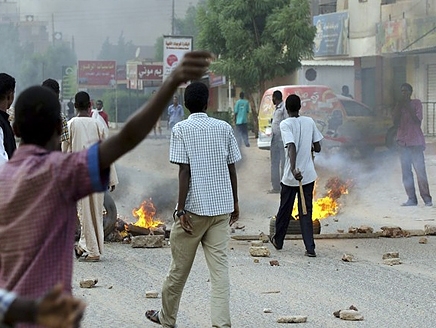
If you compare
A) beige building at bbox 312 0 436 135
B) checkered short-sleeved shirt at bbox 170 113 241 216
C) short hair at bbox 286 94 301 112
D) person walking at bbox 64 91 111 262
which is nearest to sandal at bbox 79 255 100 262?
person walking at bbox 64 91 111 262

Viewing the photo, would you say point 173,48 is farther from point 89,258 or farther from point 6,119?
point 6,119

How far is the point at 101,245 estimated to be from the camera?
1008 centimetres

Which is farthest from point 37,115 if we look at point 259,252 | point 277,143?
A: point 277,143

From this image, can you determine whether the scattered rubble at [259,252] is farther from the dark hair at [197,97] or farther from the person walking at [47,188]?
the person walking at [47,188]

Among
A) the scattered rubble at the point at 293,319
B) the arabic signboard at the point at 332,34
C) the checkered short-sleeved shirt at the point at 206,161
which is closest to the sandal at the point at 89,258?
the scattered rubble at the point at 293,319

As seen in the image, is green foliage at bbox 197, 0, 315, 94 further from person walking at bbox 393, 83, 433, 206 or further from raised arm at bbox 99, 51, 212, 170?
raised arm at bbox 99, 51, 212, 170

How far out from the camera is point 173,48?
26.0 metres

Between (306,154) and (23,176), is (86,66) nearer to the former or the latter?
(306,154)

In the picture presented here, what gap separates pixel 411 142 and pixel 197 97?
8677mm

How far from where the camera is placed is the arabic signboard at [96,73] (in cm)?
7200

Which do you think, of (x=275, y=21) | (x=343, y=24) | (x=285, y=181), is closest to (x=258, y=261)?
(x=285, y=181)

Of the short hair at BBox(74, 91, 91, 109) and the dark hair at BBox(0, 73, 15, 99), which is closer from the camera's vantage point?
the dark hair at BBox(0, 73, 15, 99)

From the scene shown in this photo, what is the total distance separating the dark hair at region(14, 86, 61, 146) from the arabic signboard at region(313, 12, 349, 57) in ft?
113

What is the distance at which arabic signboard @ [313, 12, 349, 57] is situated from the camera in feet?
123
